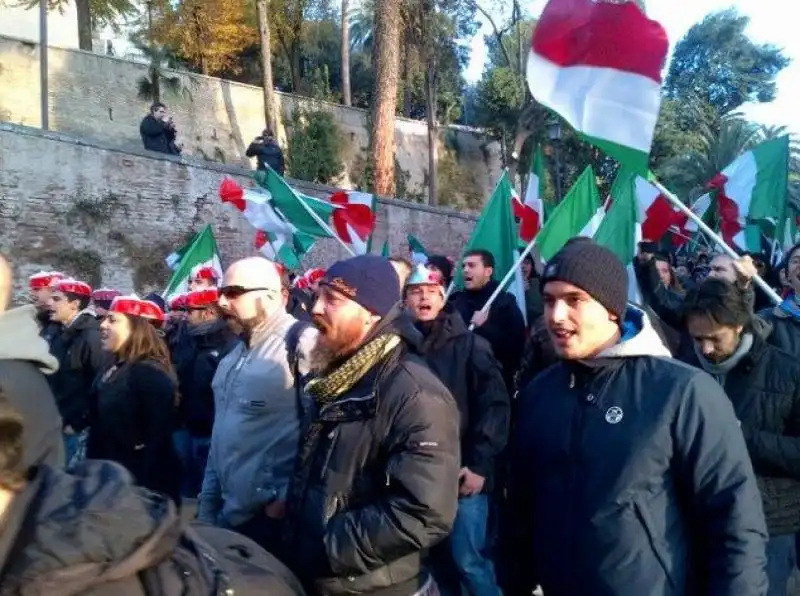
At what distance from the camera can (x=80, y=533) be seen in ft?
4.47

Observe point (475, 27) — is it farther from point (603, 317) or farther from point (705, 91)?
point (603, 317)

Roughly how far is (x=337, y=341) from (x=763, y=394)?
1648 millimetres

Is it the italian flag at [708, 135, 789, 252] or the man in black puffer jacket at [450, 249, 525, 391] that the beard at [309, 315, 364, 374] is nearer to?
the man in black puffer jacket at [450, 249, 525, 391]

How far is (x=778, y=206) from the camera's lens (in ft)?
21.6

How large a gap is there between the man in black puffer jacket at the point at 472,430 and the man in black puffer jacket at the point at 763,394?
1.14 metres

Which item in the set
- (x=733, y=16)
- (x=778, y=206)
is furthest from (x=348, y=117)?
(x=733, y=16)

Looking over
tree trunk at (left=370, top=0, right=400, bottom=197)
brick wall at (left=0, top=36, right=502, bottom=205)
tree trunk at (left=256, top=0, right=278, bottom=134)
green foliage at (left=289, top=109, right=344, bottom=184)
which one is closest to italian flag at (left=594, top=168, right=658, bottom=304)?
tree trunk at (left=370, top=0, right=400, bottom=197)

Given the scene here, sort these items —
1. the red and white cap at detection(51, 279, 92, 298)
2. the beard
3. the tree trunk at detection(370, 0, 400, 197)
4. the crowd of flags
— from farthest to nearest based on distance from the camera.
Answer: the tree trunk at detection(370, 0, 400, 197), the red and white cap at detection(51, 279, 92, 298), the crowd of flags, the beard

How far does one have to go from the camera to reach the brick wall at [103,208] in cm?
1547

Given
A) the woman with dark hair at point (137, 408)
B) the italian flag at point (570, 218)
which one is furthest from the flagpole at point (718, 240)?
the woman with dark hair at point (137, 408)

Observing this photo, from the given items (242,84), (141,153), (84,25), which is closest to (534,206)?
(141,153)

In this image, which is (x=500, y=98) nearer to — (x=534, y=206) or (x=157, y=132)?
(x=157, y=132)

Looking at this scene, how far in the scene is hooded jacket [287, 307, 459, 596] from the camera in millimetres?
2395

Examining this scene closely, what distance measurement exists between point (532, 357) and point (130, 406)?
7.04ft
